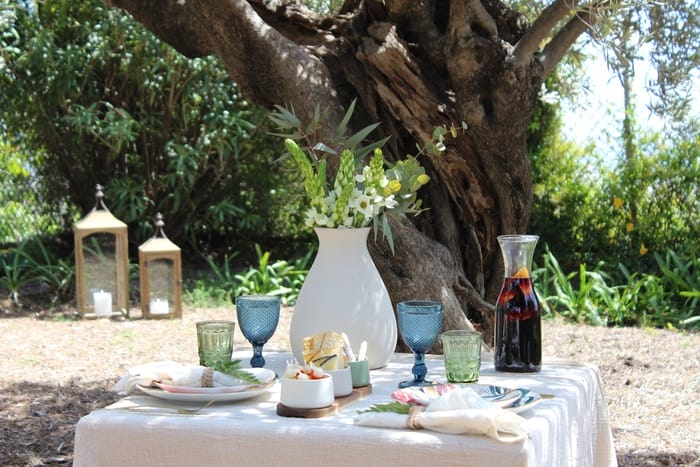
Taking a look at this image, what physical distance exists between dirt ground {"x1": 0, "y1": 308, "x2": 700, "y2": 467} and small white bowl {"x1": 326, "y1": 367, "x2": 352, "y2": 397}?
1739 millimetres

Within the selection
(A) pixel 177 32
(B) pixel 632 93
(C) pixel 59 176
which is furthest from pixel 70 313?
(B) pixel 632 93

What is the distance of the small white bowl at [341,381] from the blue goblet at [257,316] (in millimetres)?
420

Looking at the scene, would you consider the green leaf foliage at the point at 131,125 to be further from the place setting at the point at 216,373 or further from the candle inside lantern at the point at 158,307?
the place setting at the point at 216,373

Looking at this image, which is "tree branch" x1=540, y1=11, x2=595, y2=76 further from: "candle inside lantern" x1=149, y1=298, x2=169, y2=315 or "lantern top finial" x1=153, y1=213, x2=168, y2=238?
"candle inside lantern" x1=149, y1=298, x2=169, y2=315

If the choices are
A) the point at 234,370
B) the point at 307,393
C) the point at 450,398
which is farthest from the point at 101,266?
the point at 450,398

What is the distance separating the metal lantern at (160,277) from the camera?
6551 millimetres

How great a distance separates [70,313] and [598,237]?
13.2ft

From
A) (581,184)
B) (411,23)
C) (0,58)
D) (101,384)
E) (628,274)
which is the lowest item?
(101,384)

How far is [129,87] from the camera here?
773 centimetres

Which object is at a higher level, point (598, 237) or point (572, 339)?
point (598, 237)

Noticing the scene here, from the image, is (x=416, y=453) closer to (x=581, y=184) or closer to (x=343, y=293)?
(x=343, y=293)

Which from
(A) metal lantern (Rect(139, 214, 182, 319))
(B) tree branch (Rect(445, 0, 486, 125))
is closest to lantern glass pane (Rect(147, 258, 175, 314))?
(A) metal lantern (Rect(139, 214, 182, 319))

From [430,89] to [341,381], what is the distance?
197 cm

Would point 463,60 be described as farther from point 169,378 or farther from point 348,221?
point 169,378
